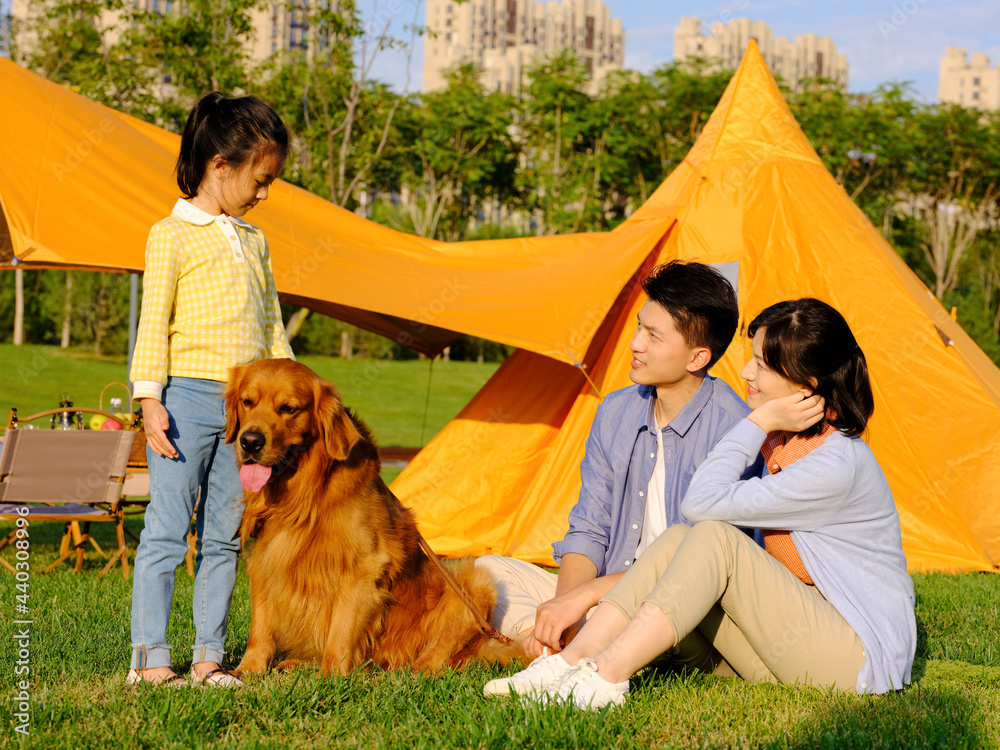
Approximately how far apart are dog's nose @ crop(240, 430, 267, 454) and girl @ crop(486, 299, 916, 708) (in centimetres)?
104

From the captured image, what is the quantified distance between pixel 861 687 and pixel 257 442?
185cm

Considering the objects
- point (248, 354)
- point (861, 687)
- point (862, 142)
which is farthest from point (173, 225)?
point (862, 142)

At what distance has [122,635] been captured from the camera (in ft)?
11.9

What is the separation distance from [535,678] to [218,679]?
96cm

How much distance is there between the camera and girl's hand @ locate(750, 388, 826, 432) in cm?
259

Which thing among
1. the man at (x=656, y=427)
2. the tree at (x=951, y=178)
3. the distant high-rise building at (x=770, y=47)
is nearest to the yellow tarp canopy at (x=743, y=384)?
the man at (x=656, y=427)

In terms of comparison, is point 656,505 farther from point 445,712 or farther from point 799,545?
point 445,712

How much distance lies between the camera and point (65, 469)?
16.5 feet

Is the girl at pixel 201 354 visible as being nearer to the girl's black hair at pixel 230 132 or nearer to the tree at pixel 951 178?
the girl's black hair at pixel 230 132

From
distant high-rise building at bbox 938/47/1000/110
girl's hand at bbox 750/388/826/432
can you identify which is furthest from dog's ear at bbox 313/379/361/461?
distant high-rise building at bbox 938/47/1000/110

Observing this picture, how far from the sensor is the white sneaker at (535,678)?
2445 mm

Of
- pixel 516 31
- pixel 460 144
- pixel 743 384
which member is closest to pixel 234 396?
pixel 743 384

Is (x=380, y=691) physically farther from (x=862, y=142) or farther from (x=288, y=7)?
(x=862, y=142)

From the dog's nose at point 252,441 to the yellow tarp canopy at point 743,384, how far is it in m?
3.11
